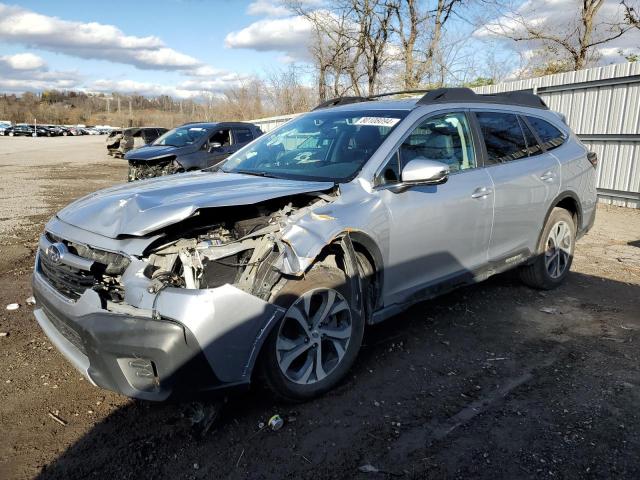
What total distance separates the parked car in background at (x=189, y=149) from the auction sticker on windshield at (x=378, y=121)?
7.64 meters

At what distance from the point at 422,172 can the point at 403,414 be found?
154 cm

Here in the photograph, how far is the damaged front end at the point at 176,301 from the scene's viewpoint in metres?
2.46

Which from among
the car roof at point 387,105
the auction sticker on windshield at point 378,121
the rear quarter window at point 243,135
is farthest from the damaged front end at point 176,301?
the rear quarter window at point 243,135

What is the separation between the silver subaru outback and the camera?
254cm

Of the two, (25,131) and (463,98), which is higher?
(463,98)

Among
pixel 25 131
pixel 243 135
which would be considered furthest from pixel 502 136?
pixel 25 131

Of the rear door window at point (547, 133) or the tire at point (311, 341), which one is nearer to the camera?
the tire at point (311, 341)

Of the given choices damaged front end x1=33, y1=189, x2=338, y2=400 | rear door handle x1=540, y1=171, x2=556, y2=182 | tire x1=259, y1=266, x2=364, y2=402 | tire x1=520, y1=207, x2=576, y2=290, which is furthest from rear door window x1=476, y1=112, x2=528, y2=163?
damaged front end x1=33, y1=189, x2=338, y2=400

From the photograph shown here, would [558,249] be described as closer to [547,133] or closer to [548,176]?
[548,176]

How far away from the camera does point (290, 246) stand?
281 cm

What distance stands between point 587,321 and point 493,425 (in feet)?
6.98

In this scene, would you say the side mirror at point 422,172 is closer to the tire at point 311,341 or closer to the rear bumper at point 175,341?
the tire at point 311,341

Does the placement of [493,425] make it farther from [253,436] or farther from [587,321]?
[587,321]

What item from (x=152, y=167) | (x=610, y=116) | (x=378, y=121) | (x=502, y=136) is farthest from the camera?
(x=152, y=167)
